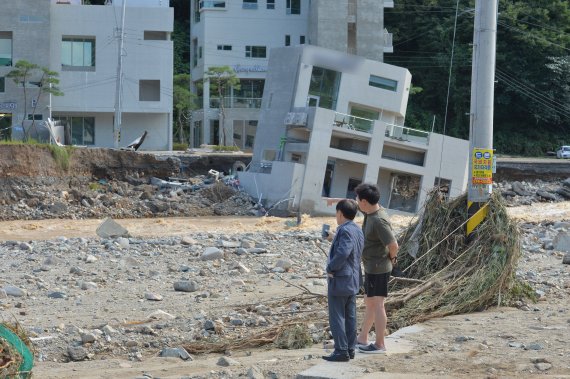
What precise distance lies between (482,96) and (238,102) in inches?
2198

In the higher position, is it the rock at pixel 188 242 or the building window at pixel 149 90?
the building window at pixel 149 90

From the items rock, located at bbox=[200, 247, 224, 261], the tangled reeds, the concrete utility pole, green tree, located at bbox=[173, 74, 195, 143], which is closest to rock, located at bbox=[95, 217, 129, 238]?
rock, located at bbox=[200, 247, 224, 261]

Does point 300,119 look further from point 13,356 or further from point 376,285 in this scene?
point 13,356

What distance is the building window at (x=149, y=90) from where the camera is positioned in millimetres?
61406

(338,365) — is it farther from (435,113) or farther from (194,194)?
(435,113)

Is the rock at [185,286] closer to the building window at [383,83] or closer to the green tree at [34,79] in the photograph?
the building window at [383,83]

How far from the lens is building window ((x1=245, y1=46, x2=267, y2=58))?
6944 centimetres

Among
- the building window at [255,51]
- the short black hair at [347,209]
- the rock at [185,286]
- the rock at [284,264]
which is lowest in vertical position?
the rock at [284,264]

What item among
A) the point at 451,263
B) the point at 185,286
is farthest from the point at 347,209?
the point at 185,286

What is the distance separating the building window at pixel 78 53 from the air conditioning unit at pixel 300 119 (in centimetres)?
1828

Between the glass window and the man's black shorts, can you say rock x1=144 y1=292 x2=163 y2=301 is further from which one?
the glass window

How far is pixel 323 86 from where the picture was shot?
48.3m

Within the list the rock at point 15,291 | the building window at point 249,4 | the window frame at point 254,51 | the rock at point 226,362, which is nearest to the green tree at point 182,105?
the window frame at point 254,51

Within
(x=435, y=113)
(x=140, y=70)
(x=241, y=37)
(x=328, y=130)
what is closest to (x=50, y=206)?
(x=328, y=130)
